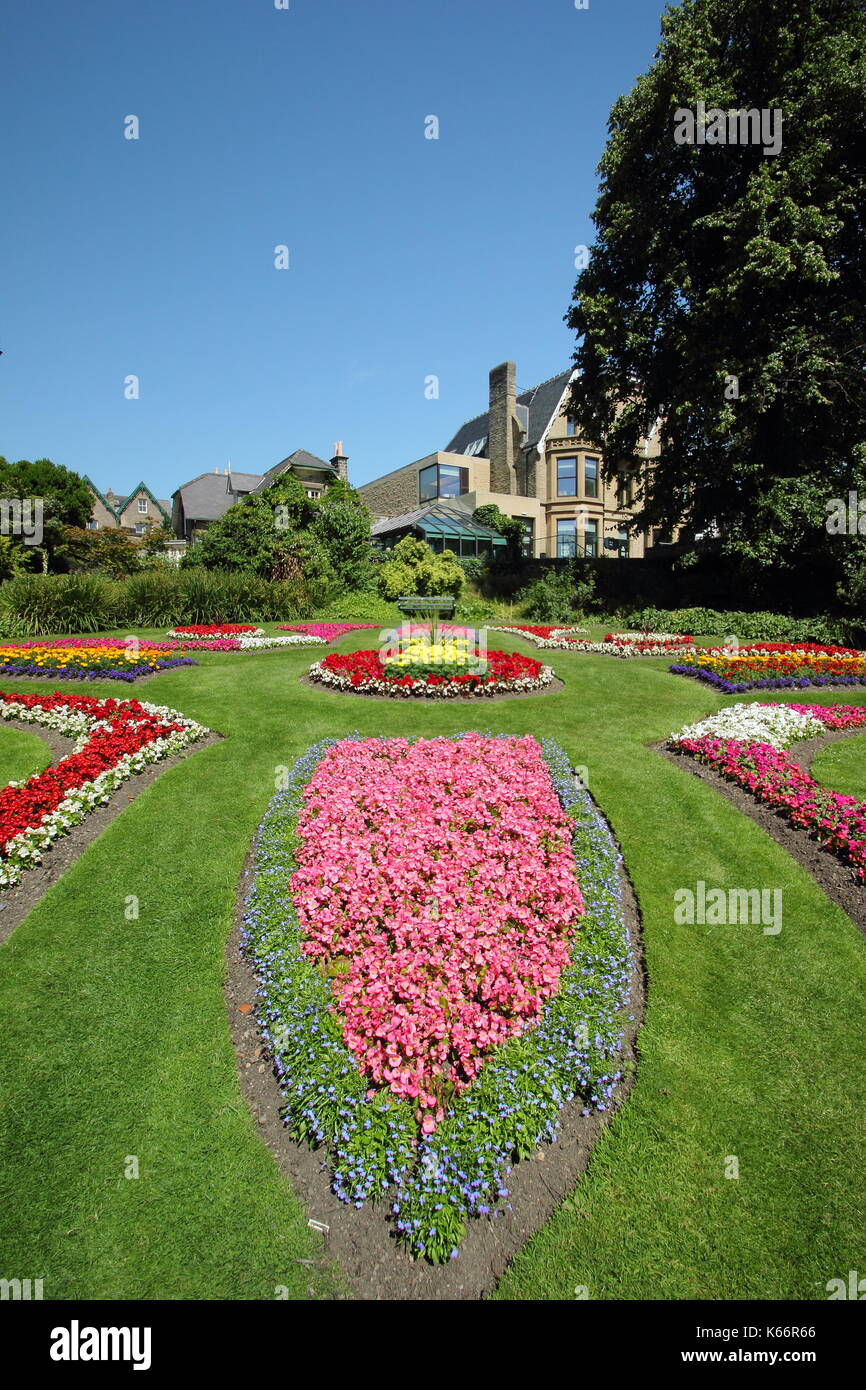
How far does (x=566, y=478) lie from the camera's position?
3903 cm

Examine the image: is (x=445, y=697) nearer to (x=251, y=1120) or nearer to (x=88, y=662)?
(x=88, y=662)

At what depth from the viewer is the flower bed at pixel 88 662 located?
500 inches

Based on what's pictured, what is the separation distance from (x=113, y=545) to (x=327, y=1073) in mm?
41085

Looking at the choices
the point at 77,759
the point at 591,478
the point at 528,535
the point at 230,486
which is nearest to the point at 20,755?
the point at 77,759

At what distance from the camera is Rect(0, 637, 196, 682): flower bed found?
41.7 ft

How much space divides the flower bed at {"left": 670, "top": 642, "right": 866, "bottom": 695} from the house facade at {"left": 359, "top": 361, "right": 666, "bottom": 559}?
77.2 ft

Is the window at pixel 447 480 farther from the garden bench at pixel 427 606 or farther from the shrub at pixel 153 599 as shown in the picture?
the shrub at pixel 153 599

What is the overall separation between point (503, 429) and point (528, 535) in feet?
25.8

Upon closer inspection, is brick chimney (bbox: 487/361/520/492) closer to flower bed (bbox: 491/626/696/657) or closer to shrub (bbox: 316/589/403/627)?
shrub (bbox: 316/589/403/627)

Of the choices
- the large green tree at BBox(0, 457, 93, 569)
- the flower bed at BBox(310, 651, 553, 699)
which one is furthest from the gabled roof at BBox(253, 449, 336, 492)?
the flower bed at BBox(310, 651, 553, 699)

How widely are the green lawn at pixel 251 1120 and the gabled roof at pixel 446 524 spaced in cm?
2938

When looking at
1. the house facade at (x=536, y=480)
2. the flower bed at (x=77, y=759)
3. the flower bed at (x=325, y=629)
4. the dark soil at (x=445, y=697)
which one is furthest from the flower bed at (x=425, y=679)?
the house facade at (x=536, y=480)
